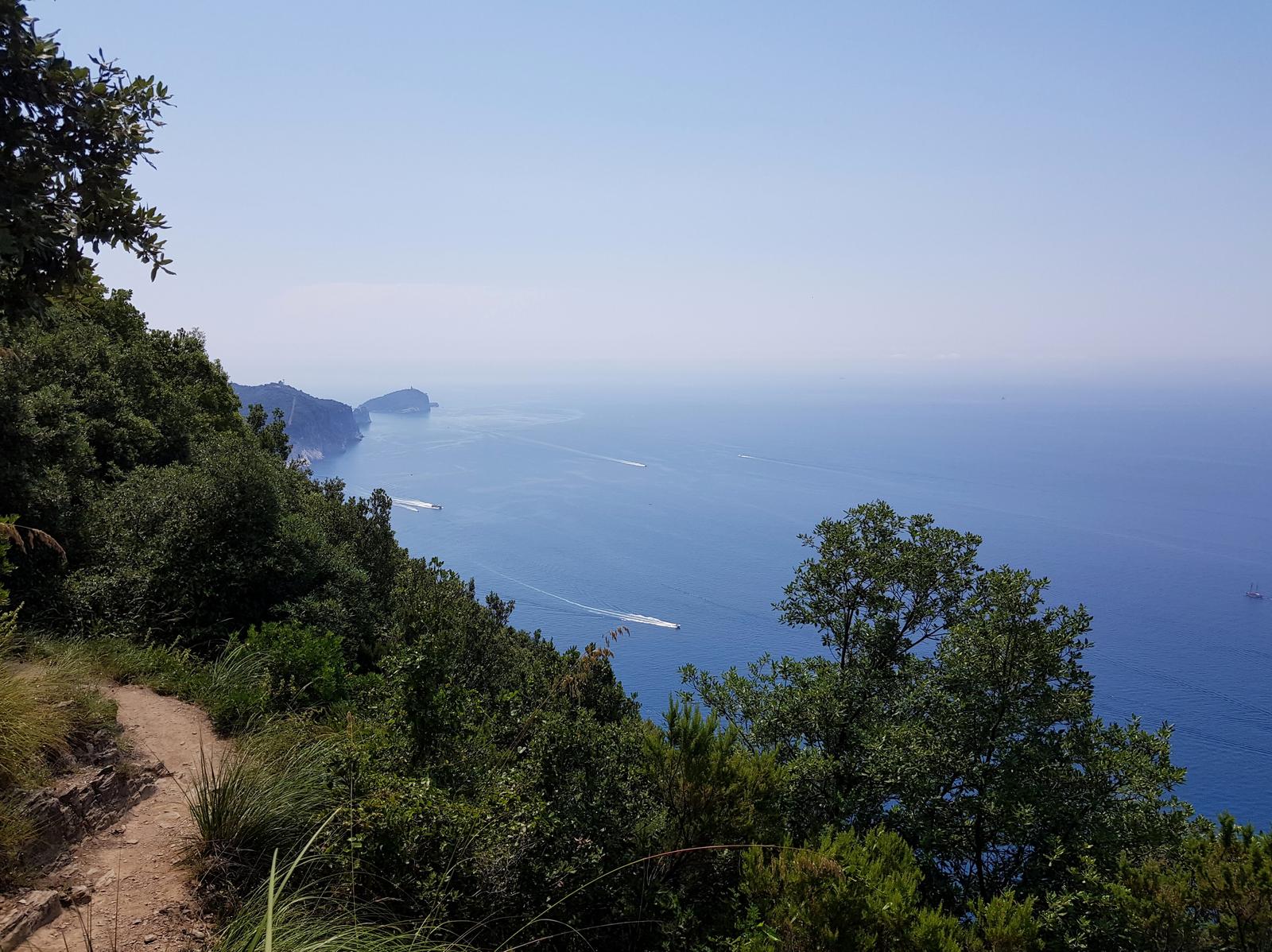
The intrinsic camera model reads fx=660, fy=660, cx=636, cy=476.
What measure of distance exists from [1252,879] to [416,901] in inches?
242

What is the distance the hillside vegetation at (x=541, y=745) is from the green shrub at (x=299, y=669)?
0.04 m

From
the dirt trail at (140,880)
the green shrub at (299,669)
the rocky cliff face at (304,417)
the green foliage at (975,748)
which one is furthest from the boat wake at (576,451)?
the dirt trail at (140,880)

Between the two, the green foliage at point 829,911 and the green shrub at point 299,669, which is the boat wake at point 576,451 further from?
the green foliage at point 829,911

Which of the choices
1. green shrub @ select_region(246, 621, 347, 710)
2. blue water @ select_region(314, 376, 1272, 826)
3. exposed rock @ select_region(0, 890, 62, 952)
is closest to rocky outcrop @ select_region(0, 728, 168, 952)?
exposed rock @ select_region(0, 890, 62, 952)

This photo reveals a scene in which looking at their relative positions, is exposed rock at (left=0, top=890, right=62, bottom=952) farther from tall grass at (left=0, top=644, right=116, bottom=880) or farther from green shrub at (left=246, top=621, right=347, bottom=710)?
green shrub at (left=246, top=621, right=347, bottom=710)

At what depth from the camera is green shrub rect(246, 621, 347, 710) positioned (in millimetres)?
7062

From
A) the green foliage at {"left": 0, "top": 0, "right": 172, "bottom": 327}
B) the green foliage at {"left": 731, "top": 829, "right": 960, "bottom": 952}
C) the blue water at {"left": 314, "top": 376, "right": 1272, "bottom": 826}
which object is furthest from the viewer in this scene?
the blue water at {"left": 314, "top": 376, "right": 1272, "bottom": 826}

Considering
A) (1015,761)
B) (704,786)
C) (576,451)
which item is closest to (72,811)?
(704,786)

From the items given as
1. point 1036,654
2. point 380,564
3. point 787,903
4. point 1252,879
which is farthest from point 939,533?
point 380,564

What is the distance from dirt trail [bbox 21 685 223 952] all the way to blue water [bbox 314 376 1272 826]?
4050 cm

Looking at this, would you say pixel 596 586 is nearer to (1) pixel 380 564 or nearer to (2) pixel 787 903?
(1) pixel 380 564

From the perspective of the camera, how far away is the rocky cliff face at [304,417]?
129 meters

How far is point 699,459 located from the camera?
136 m

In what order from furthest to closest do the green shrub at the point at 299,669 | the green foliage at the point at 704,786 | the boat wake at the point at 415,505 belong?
1. the boat wake at the point at 415,505
2. the green shrub at the point at 299,669
3. the green foliage at the point at 704,786
